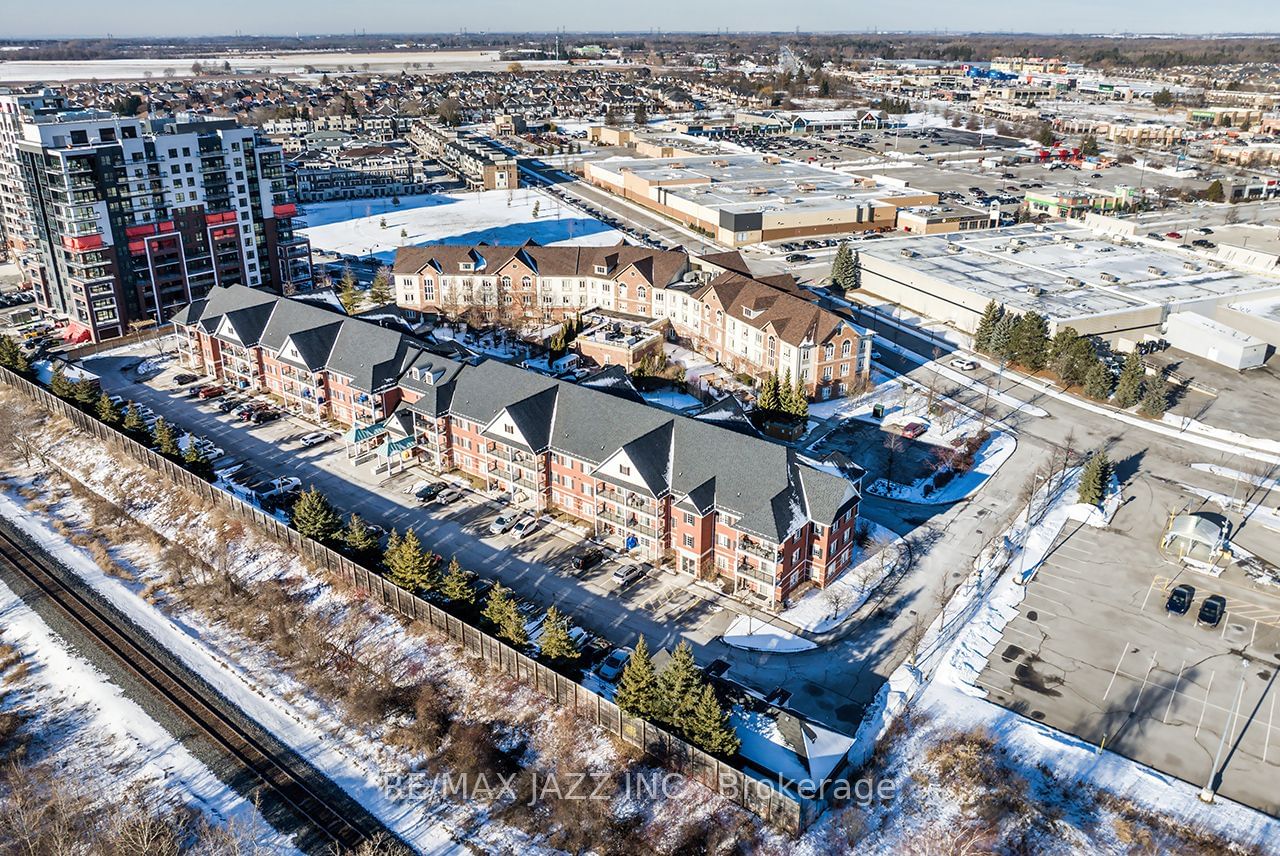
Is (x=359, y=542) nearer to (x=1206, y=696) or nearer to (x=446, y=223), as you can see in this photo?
(x=1206, y=696)

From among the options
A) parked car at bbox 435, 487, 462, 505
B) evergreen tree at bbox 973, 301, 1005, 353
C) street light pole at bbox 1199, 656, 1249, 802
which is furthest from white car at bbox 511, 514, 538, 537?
evergreen tree at bbox 973, 301, 1005, 353

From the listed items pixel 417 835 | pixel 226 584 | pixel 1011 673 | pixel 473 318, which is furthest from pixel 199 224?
pixel 1011 673

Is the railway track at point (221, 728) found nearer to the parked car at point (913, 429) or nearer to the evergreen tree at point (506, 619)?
the evergreen tree at point (506, 619)

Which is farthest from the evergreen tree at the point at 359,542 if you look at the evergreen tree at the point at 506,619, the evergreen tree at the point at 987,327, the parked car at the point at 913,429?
the evergreen tree at the point at 987,327

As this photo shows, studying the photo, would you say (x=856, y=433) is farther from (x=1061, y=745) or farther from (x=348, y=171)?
(x=348, y=171)

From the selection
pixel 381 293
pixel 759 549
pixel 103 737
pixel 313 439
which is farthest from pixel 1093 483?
pixel 381 293

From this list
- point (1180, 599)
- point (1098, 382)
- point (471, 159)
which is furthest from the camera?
point (471, 159)
